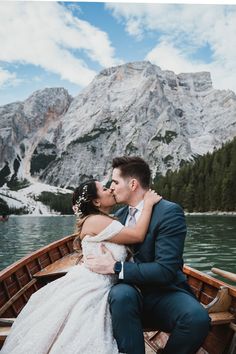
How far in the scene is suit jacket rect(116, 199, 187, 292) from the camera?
307 centimetres

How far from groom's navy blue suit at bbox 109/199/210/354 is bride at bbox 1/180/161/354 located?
0.11 m

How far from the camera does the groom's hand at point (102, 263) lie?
3.18m

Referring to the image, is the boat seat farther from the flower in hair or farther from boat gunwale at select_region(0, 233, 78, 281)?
the flower in hair

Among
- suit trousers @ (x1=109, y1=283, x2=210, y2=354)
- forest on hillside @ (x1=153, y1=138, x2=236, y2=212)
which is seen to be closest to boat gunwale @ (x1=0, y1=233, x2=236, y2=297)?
suit trousers @ (x1=109, y1=283, x2=210, y2=354)

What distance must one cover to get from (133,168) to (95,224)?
0.60m

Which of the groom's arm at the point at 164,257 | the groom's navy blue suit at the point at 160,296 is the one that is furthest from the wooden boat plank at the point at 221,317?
the groom's arm at the point at 164,257

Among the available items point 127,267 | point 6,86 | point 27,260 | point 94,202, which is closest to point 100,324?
point 127,267

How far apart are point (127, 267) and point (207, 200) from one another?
83.9m

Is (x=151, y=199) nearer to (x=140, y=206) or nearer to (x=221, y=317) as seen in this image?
(x=140, y=206)

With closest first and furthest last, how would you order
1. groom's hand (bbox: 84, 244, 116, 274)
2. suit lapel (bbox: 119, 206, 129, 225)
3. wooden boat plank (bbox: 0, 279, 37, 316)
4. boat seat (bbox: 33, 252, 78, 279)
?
groom's hand (bbox: 84, 244, 116, 274) < suit lapel (bbox: 119, 206, 129, 225) < wooden boat plank (bbox: 0, 279, 37, 316) < boat seat (bbox: 33, 252, 78, 279)

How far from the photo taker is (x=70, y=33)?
11945mm

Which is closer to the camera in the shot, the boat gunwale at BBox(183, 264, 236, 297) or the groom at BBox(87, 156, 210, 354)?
the groom at BBox(87, 156, 210, 354)

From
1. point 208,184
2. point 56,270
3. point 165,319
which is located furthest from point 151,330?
point 208,184

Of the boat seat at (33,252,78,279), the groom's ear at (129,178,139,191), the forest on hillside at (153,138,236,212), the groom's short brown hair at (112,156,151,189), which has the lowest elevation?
the boat seat at (33,252,78,279)
